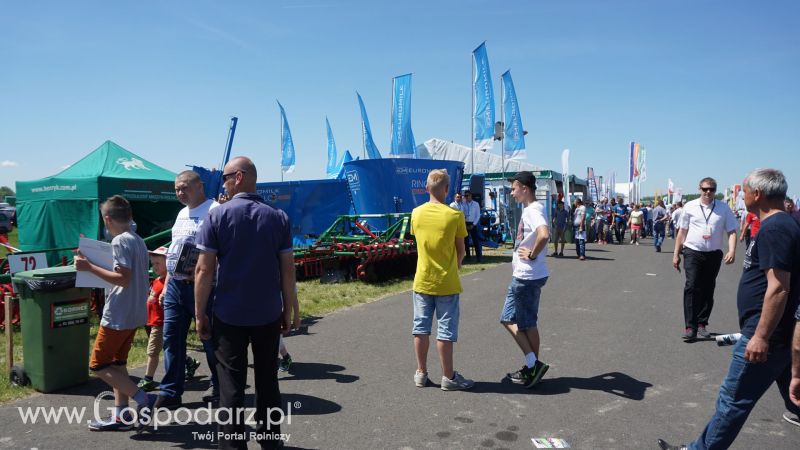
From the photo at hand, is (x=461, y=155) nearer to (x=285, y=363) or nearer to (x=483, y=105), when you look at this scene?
(x=483, y=105)

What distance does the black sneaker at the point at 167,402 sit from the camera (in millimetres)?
4203

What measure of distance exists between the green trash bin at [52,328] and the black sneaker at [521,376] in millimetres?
3909

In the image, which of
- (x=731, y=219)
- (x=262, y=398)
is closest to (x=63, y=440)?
(x=262, y=398)

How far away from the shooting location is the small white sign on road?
21.2 feet

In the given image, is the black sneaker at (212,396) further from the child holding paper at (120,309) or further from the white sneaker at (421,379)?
the white sneaker at (421,379)

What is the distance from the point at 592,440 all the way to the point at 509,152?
62.4 feet

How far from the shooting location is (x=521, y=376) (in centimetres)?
482

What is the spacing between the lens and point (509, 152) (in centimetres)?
2192

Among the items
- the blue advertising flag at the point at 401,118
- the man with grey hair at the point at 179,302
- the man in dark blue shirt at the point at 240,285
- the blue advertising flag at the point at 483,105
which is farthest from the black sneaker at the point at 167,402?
the blue advertising flag at the point at 401,118

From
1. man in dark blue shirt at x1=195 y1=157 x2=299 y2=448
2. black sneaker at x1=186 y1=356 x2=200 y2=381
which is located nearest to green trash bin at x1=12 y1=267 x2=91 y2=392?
black sneaker at x1=186 y1=356 x2=200 y2=381

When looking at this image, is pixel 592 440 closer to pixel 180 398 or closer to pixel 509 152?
pixel 180 398

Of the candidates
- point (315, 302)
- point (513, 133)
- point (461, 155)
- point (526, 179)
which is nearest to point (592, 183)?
point (461, 155)

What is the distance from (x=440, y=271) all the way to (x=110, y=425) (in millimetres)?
2797

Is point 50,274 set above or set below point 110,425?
above
